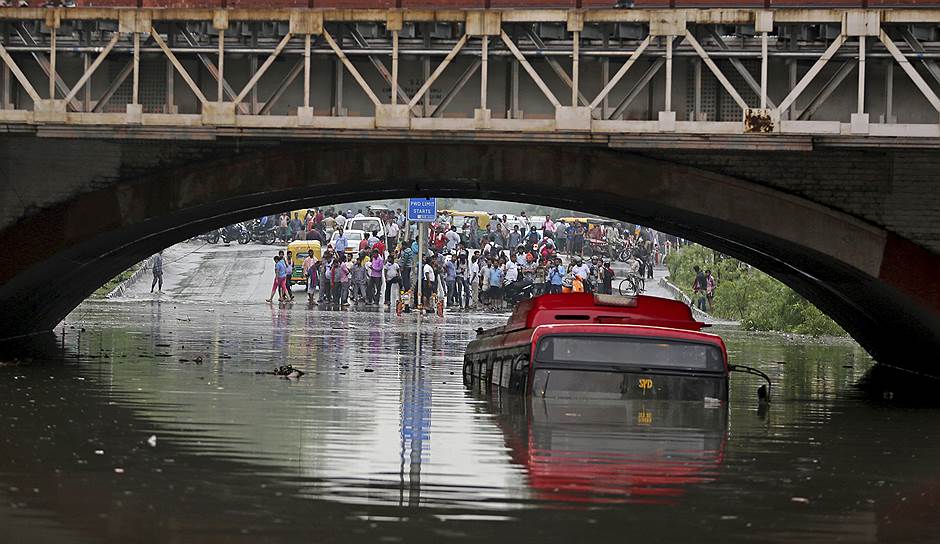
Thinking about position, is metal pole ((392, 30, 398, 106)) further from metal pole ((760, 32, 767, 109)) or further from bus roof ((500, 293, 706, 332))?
metal pole ((760, 32, 767, 109))

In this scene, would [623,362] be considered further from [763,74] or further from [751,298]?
[751,298]

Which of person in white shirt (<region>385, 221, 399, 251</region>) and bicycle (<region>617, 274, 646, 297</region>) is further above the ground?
person in white shirt (<region>385, 221, 399, 251</region>)

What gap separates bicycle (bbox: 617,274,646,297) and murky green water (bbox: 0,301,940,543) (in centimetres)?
2904

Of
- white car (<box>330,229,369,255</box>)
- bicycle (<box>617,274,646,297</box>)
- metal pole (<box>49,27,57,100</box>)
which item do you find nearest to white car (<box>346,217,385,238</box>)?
white car (<box>330,229,369,255</box>)

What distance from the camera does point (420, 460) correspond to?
1504 centimetres

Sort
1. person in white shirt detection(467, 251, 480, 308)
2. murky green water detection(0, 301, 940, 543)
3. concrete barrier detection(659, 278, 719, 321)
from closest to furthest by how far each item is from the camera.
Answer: murky green water detection(0, 301, 940, 543), concrete barrier detection(659, 278, 719, 321), person in white shirt detection(467, 251, 480, 308)

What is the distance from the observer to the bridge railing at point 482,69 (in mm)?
23922

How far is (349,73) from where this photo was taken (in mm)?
26078

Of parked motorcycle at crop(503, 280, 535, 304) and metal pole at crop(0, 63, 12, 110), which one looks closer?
metal pole at crop(0, 63, 12, 110)

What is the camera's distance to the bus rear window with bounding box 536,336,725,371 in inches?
787

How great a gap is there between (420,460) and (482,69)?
10.1 m

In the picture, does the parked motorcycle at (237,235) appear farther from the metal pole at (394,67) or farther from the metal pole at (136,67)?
the metal pole at (394,67)

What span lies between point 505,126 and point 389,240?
37695 mm

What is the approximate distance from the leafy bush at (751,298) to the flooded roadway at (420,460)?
1708 cm
